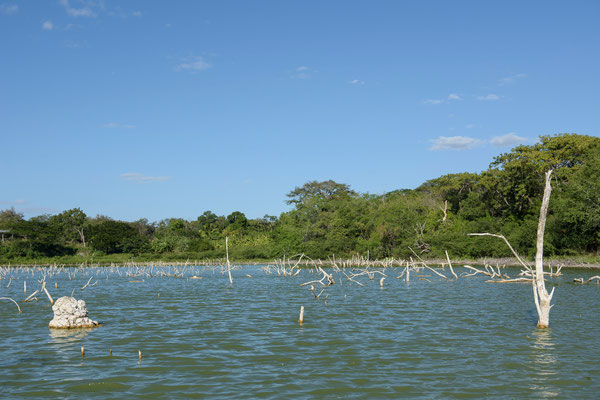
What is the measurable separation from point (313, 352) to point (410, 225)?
2363 inches

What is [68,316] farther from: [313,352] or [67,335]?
[313,352]

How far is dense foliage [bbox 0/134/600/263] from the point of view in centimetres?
5459

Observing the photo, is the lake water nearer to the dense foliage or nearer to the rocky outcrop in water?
the rocky outcrop in water

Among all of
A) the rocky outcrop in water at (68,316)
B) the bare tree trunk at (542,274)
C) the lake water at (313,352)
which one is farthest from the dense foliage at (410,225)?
the rocky outcrop in water at (68,316)

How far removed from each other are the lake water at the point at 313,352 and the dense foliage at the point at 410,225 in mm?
32811

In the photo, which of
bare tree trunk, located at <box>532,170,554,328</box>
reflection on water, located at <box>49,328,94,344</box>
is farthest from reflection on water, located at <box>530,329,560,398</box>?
reflection on water, located at <box>49,328,94,344</box>

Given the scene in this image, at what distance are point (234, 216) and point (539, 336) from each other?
10145 cm

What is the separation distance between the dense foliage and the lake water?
32.8m

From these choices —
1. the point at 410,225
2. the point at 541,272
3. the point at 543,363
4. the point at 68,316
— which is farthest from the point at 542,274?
the point at 410,225

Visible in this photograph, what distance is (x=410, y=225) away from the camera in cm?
7200

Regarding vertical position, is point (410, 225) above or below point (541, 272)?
above

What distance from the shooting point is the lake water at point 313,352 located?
1049cm

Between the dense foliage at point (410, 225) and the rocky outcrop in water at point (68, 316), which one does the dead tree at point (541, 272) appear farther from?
the dense foliage at point (410, 225)

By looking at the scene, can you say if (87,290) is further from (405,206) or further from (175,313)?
(405,206)
